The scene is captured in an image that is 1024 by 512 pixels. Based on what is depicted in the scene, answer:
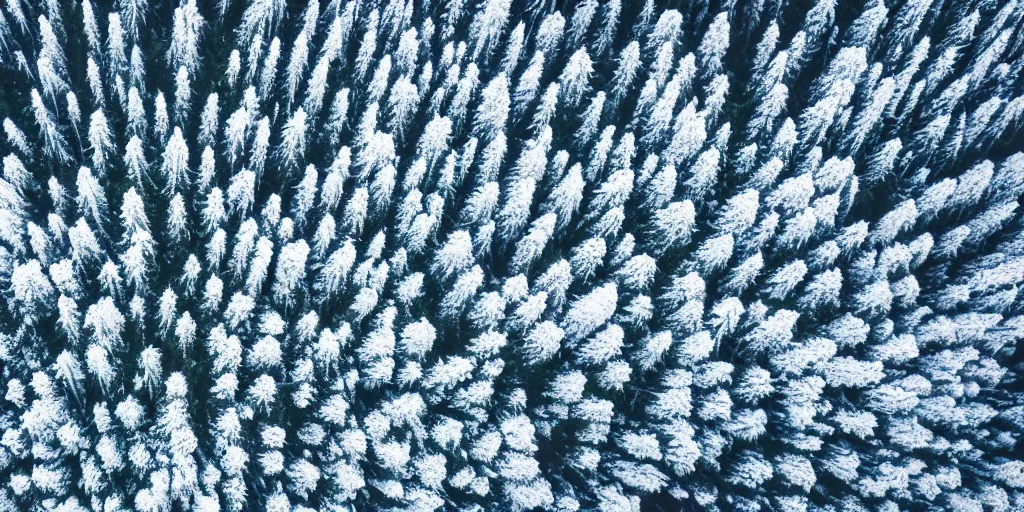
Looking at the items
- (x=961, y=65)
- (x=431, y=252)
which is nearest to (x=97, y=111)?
(x=431, y=252)

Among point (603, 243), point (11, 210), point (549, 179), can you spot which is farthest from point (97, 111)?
point (603, 243)

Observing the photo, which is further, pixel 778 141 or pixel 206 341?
pixel 778 141

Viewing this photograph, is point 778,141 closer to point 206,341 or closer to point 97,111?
point 206,341

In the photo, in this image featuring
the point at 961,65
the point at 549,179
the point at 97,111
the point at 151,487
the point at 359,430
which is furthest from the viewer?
the point at 961,65

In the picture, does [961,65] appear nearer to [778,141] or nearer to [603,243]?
[778,141]

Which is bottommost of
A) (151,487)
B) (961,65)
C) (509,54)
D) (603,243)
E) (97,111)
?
(151,487)

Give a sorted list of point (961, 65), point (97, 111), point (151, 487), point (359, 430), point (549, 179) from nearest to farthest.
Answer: point (151, 487) < point (359, 430) < point (97, 111) < point (549, 179) < point (961, 65)

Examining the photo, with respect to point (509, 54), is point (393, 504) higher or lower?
lower
